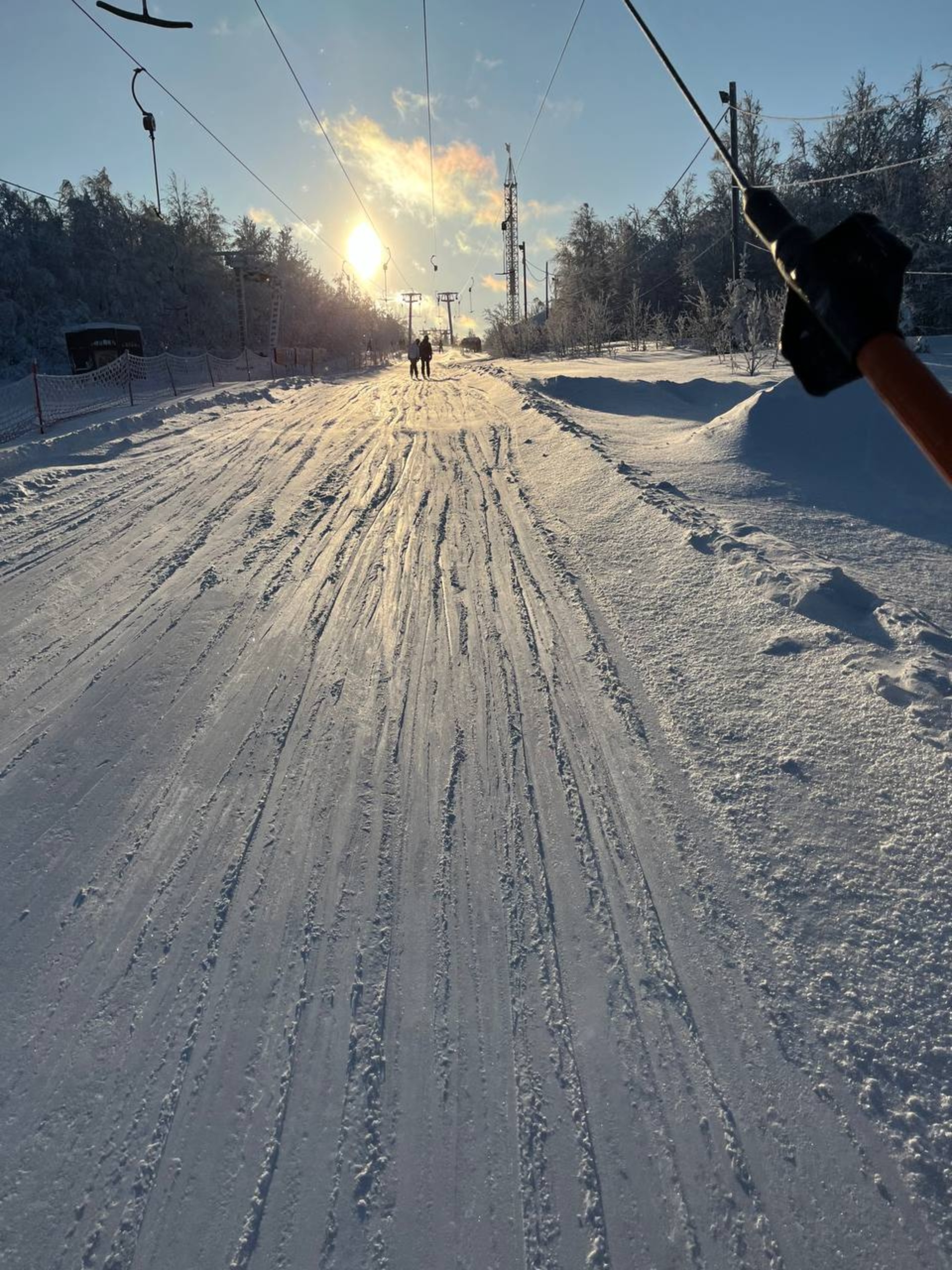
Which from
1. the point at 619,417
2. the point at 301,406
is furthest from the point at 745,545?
the point at 301,406

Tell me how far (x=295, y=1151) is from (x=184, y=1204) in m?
0.24

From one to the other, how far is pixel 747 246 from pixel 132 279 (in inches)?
1359

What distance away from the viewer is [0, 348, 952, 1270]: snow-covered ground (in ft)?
4.78

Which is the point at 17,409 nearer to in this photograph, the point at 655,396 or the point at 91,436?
the point at 91,436

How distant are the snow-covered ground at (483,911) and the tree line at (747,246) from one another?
11.9 m

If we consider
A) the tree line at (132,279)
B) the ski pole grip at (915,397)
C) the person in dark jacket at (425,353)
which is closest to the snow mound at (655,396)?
the ski pole grip at (915,397)

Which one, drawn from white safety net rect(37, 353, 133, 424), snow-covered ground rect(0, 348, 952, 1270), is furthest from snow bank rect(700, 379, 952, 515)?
white safety net rect(37, 353, 133, 424)

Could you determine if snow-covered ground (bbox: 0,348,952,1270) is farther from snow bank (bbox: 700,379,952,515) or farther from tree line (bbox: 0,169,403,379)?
tree line (bbox: 0,169,403,379)

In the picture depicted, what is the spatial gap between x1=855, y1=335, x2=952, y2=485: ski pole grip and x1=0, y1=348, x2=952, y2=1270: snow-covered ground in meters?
1.62

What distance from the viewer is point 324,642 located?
401 centimetres

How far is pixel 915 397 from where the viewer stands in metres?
0.65

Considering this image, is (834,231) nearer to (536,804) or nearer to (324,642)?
(536,804)

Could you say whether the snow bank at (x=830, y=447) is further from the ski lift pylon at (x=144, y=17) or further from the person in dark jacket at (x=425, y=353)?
the person in dark jacket at (x=425, y=353)

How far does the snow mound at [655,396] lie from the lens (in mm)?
11406
